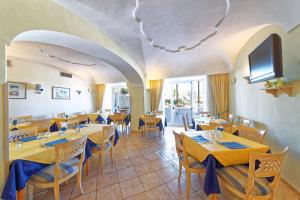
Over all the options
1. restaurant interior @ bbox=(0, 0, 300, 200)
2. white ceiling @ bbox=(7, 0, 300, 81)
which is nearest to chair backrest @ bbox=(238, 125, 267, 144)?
restaurant interior @ bbox=(0, 0, 300, 200)

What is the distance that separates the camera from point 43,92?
5613mm

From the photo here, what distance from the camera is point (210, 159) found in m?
1.71

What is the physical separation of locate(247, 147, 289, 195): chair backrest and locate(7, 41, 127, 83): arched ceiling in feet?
16.5

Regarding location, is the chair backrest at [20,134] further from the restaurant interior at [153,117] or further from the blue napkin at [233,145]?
the blue napkin at [233,145]

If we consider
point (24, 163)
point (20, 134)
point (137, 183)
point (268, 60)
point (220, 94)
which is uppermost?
point (268, 60)

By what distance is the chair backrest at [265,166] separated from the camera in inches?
54.0

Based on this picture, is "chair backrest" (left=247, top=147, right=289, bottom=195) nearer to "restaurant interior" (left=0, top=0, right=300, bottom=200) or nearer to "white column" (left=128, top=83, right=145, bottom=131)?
"restaurant interior" (left=0, top=0, right=300, bottom=200)

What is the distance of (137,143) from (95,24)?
3.37 m

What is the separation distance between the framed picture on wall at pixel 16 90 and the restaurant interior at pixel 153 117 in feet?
0.11

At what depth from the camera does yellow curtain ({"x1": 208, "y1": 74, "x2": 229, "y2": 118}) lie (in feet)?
17.9

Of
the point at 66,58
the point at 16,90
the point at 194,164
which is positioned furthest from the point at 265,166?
the point at 16,90

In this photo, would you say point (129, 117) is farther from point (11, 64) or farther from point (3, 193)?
point (3, 193)

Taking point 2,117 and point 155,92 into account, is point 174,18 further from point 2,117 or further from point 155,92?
point 155,92

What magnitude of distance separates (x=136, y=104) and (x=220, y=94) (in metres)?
3.35
